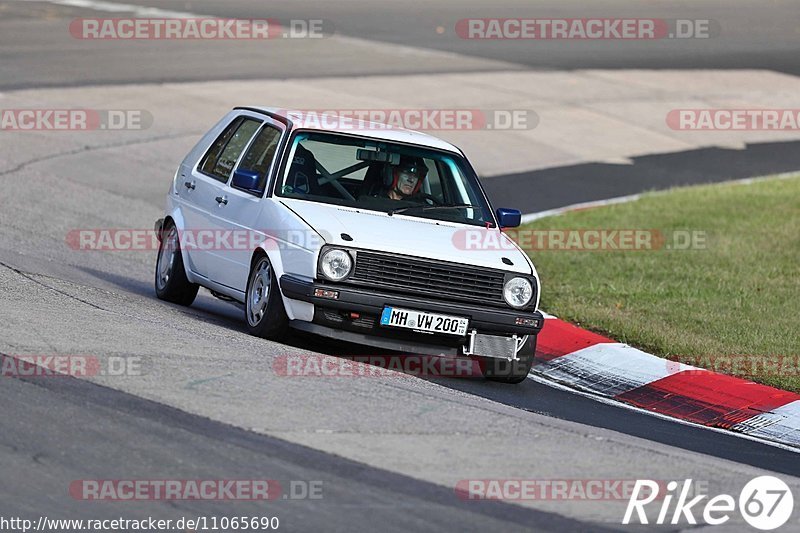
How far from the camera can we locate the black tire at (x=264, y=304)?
9617 millimetres

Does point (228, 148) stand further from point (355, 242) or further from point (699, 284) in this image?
point (699, 284)

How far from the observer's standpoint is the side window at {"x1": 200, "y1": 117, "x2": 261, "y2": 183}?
11.2 m

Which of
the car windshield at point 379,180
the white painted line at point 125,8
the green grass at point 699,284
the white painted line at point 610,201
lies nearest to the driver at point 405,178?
the car windshield at point 379,180

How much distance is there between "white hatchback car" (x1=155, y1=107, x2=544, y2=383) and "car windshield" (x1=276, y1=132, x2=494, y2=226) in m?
0.01

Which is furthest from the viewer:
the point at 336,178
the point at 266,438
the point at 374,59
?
the point at 374,59

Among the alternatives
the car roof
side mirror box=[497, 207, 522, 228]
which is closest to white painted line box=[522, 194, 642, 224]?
the car roof

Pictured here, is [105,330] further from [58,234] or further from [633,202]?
[633,202]

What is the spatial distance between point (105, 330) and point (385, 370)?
1763 mm

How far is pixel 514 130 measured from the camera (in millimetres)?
23109

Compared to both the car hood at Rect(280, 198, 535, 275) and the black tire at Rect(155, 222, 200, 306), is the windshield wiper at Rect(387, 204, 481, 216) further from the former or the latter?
the black tire at Rect(155, 222, 200, 306)

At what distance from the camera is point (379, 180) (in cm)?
1050

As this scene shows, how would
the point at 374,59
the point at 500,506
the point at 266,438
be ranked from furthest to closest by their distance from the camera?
the point at 374,59
the point at 266,438
the point at 500,506

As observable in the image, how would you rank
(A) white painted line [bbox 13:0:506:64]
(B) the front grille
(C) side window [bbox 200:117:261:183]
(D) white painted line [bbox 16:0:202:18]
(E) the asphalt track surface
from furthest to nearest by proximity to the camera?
(D) white painted line [bbox 16:0:202:18], (A) white painted line [bbox 13:0:506:64], (C) side window [bbox 200:117:261:183], (B) the front grille, (E) the asphalt track surface

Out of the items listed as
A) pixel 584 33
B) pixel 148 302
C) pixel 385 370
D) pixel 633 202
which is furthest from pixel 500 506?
pixel 584 33
